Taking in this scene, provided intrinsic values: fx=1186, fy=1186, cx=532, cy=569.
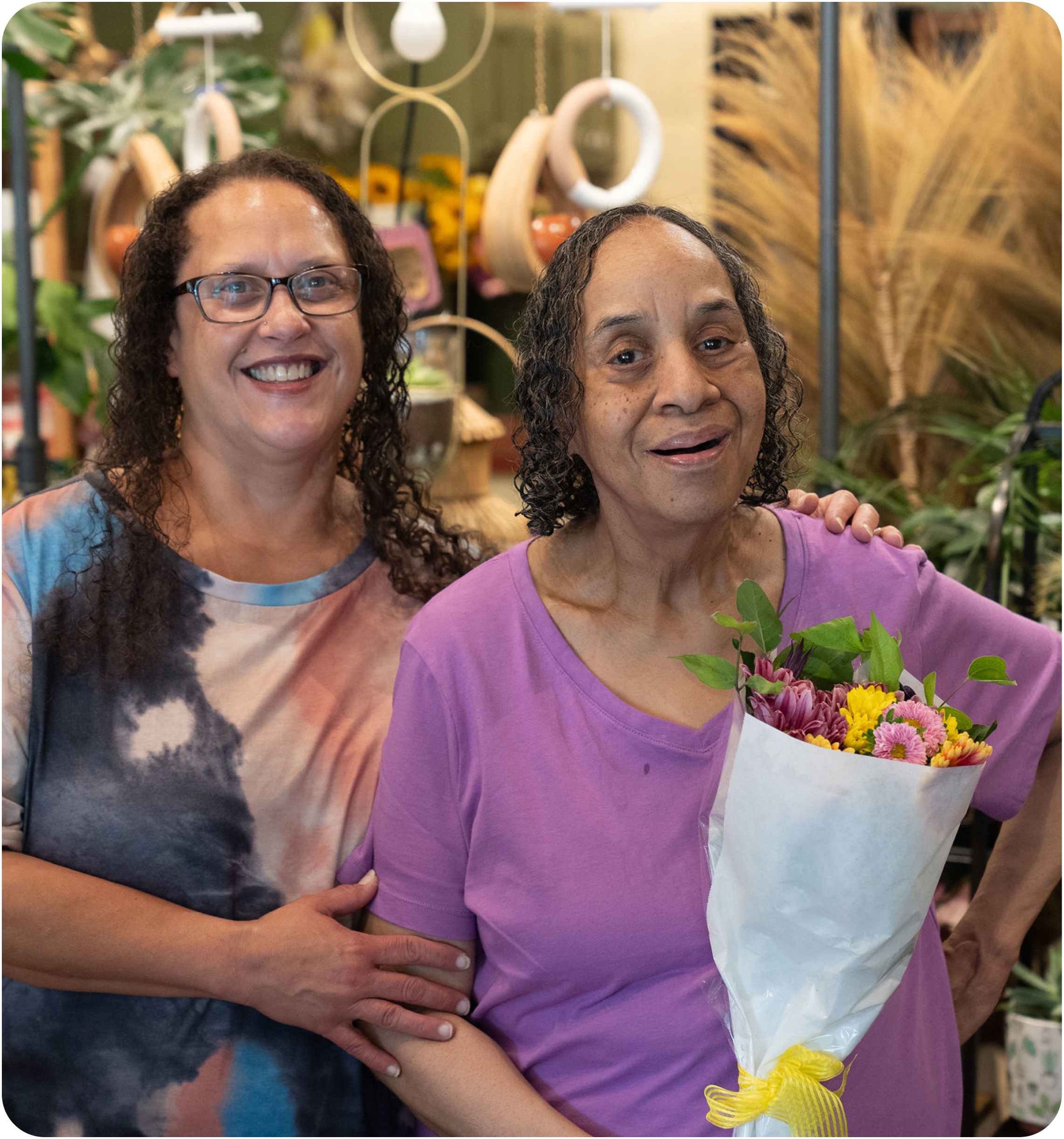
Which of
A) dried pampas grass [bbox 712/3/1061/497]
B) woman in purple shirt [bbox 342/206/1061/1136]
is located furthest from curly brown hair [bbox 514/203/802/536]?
dried pampas grass [bbox 712/3/1061/497]

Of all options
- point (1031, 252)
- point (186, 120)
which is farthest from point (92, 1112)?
point (1031, 252)

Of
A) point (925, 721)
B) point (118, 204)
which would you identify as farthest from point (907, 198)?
point (925, 721)

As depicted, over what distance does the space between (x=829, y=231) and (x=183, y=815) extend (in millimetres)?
1688

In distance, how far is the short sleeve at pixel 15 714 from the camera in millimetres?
1378

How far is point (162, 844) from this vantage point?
1391mm

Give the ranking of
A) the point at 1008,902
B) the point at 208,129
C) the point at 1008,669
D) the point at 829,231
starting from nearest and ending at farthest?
the point at 1008,669 < the point at 1008,902 < the point at 829,231 < the point at 208,129

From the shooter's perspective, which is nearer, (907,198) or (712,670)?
(712,670)

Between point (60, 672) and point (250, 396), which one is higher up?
point (250, 396)

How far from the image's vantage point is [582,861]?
118 centimetres

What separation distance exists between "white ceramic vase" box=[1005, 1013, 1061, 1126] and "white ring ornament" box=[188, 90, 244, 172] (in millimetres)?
2358

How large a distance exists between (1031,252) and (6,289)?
2.48 meters

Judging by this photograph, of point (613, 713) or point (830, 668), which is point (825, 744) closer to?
point (830, 668)

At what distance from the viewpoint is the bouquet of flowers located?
36.6 inches

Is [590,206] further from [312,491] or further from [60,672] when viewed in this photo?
[60,672]
